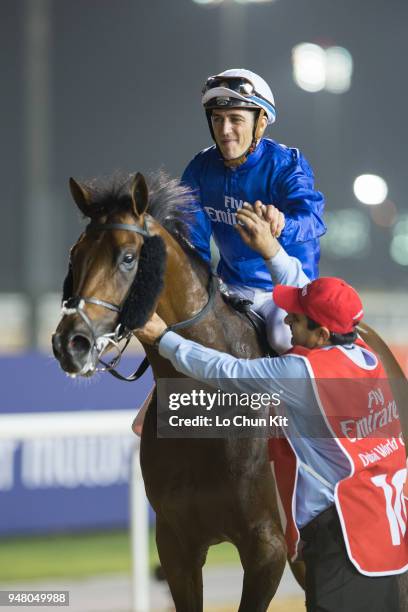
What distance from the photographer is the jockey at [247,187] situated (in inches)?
153

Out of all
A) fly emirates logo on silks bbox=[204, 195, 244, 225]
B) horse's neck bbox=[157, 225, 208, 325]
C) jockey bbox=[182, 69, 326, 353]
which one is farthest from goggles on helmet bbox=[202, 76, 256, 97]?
horse's neck bbox=[157, 225, 208, 325]

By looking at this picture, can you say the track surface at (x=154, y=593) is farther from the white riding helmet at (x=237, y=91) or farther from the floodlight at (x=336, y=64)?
the floodlight at (x=336, y=64)

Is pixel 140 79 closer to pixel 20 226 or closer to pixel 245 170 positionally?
pixel 20 226

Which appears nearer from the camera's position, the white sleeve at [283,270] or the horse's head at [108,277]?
the horse's head at [108,277]

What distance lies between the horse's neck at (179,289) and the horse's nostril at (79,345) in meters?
0.43

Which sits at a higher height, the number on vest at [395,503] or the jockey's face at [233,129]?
the jockey's face at [233,129]

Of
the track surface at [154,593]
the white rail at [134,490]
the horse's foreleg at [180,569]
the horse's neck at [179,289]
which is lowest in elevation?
the track surface at [154,593]

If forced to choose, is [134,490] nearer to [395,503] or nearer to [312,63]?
[395,503]

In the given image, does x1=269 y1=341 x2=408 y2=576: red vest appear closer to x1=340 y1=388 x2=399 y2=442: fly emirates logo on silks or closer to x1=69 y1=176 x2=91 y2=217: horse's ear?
x1=340 y1=388 x2=399 y2=442: fly emirates logo on silks

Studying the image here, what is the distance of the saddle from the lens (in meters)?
3.80

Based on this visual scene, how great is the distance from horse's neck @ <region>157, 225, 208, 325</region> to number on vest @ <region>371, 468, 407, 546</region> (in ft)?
2.94

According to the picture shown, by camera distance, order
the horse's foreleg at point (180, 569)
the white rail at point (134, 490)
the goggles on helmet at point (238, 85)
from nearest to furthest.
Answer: the horse's foreleg at point (180, 569), the goggles on helmet at point (238, 85), the white rail at point (134, 490)

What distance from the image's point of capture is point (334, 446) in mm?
3070

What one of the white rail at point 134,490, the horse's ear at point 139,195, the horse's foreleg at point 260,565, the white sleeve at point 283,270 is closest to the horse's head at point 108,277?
the horse's ear at point 139,195
